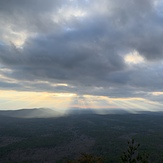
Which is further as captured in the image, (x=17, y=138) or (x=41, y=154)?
(x=17, y=138)

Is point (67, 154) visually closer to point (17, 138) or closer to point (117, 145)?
point (117, 145)

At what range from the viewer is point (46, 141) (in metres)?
149

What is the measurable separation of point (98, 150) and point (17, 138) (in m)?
74.6

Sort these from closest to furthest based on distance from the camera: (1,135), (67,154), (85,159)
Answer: (85,159) → (67,154) → (1,135)

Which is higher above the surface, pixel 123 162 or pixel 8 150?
pixel 123 162

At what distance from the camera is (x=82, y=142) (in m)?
154

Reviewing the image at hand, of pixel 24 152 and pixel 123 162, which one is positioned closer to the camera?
pixel 123 162

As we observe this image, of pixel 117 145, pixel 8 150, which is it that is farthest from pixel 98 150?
pixel 8 150

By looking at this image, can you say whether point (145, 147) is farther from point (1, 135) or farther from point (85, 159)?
point (1, 135)

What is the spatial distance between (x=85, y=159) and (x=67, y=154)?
8514 centimetres

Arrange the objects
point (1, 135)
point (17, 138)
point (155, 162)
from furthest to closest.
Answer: point (1, 135), point (17, 138), point (155, 162)

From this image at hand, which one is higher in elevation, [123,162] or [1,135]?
[123,162]

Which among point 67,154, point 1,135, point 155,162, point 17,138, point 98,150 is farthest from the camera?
point 1,135

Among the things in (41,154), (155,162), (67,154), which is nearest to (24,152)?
(41,154)
